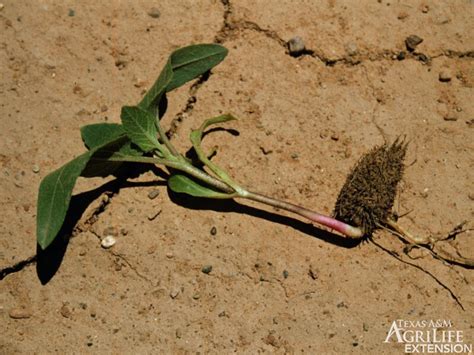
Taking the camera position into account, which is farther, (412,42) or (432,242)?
(412,42)

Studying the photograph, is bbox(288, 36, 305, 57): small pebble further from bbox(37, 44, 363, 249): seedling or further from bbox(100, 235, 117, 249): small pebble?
bbox(100, 235, 117, 249): small pebble

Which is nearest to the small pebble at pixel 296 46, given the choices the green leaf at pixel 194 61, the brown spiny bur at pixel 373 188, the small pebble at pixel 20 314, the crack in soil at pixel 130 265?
the green leaf at pixel 194 61

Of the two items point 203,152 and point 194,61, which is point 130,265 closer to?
point 203,152

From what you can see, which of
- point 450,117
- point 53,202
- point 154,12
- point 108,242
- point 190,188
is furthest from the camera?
point 154,12

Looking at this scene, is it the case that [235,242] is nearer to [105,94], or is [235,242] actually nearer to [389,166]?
[389,166]

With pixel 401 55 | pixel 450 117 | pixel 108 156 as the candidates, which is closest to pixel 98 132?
pixel 108 156

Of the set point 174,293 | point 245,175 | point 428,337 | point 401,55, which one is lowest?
point 428,337

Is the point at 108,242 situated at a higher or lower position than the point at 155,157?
lower
